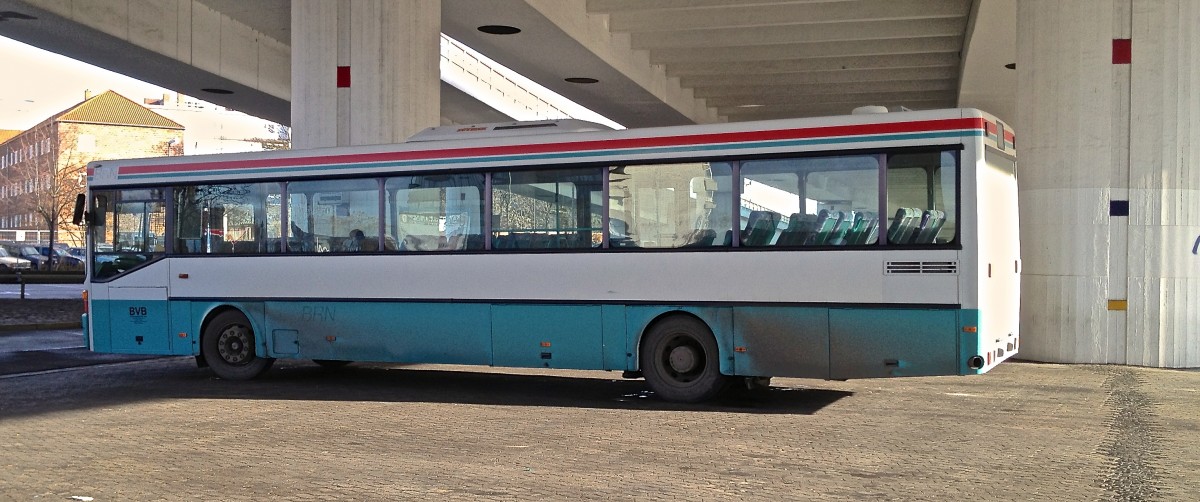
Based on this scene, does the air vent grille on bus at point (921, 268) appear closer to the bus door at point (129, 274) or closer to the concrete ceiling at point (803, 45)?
the bus door at point (129, 274)

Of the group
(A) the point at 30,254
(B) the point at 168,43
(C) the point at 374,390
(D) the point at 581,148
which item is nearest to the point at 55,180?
(A) the point at 30,254

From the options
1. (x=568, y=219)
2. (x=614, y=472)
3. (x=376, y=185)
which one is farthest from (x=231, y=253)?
(x=614, y=472)

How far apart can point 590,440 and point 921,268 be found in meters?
3.56

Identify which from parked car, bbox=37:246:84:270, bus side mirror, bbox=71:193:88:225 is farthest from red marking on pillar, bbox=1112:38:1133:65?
parked car, bbox=37:246:84:270

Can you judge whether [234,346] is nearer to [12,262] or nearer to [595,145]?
[595,145]

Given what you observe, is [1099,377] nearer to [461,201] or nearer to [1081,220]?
[1081,220]

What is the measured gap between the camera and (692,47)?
30.8m

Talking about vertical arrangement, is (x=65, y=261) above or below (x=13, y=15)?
below

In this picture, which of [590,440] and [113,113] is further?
[113,113]

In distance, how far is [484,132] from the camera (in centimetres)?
1355

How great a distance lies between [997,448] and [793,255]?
308cm

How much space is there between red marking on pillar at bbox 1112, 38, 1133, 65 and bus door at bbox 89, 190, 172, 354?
488 inches

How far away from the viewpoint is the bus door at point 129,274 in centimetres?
1523

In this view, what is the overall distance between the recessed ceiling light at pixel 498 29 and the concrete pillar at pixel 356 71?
461cm
